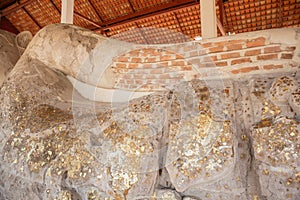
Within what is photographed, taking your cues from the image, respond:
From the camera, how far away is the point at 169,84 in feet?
4.41

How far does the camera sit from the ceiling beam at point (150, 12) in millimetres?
5343

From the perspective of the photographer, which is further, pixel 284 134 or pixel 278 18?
pixel 278 18

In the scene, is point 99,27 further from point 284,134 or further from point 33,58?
point 284,134

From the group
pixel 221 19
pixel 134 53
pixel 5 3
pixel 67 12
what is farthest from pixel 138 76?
pixel 5 3

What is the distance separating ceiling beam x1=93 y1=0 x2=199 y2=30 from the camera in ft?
17.5

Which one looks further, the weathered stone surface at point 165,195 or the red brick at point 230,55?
the red brick at point 230,55

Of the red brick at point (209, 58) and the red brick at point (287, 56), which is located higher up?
the red brick at point (209, 58)

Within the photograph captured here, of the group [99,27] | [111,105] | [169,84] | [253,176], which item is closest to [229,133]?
[253,176]

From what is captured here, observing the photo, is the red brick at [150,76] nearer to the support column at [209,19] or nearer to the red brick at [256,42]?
the red brick at [256,42]

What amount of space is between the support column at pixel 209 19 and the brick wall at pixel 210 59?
94.8 inches

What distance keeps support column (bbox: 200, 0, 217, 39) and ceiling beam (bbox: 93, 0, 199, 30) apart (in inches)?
63.0

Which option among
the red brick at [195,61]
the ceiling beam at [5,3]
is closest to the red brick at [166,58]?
the red brick at [195,61]

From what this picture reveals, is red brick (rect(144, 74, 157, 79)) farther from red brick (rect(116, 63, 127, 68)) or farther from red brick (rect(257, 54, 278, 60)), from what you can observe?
red brick (rect(257, 54, 278, 60))

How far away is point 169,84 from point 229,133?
1.40 ft
